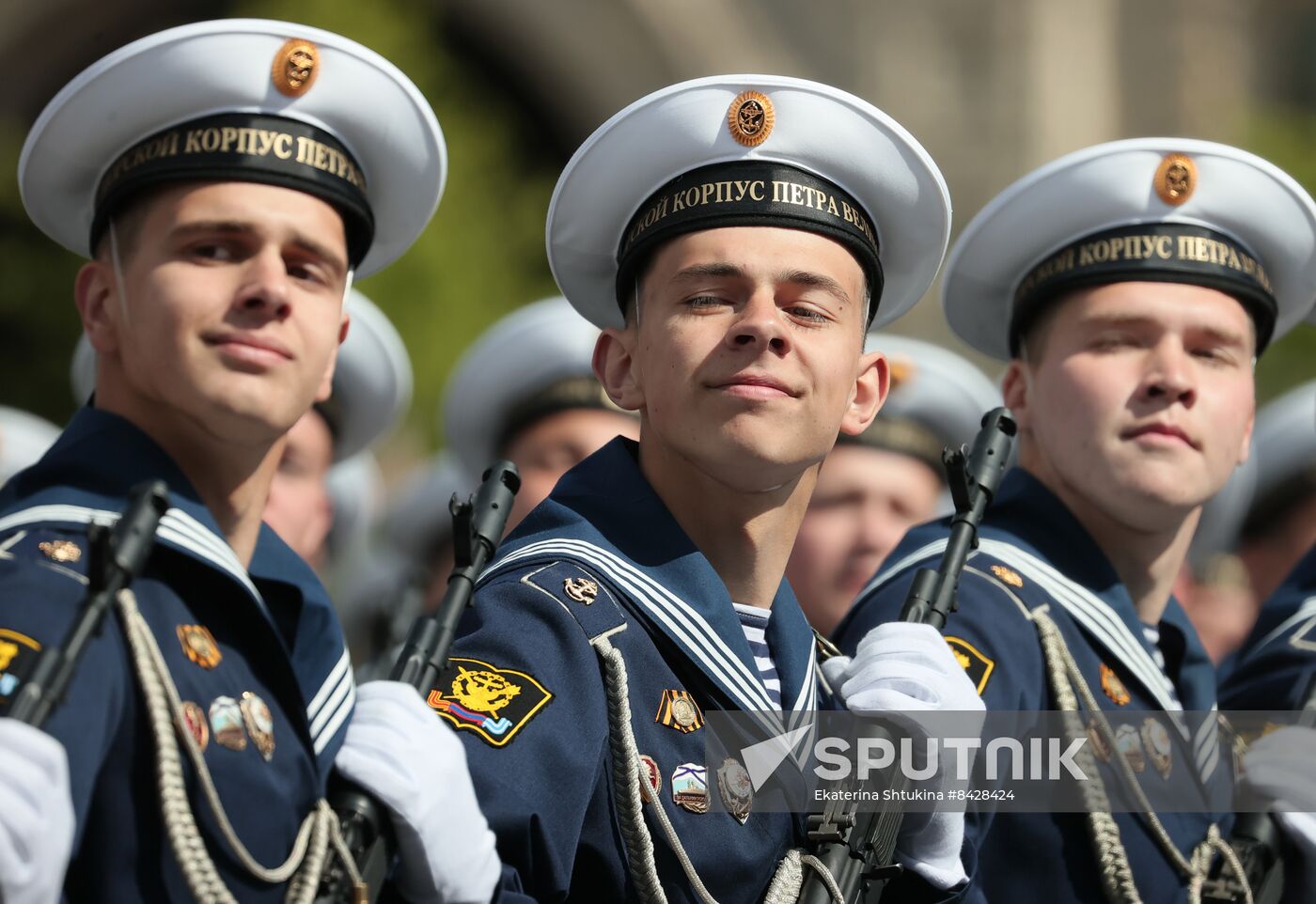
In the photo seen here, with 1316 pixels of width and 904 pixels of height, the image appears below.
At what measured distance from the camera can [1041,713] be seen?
477 cm

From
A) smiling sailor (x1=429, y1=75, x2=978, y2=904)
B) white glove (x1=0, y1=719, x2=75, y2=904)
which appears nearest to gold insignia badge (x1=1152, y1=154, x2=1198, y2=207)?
smiling sailor (x1=429, y1=75, x2=978, y2=904)

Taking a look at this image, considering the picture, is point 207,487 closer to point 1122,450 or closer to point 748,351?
point 748,351

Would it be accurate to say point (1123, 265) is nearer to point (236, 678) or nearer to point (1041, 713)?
point (1041, 713)

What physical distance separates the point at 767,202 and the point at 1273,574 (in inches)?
166

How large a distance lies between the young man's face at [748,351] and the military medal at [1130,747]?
1.08m

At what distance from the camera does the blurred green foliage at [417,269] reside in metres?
13.2

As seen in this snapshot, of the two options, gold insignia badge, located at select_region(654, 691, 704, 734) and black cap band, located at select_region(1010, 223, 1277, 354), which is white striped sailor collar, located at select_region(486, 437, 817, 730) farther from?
black cap band, located at select_region(1010, 223, 1277, 354)

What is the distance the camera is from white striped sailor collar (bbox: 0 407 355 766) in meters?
3.73

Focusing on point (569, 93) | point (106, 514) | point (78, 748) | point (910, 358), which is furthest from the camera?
point (569, 93)

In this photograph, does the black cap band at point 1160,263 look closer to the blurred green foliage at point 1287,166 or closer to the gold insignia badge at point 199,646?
the gold insignia badge at point 199,646

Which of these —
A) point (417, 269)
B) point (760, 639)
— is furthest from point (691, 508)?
point (417, 269)

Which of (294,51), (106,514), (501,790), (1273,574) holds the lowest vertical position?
(501,790)

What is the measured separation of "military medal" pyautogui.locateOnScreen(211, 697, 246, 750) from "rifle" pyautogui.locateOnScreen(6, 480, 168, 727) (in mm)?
429

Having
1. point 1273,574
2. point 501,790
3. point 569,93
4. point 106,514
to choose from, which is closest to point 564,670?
point 501,790
